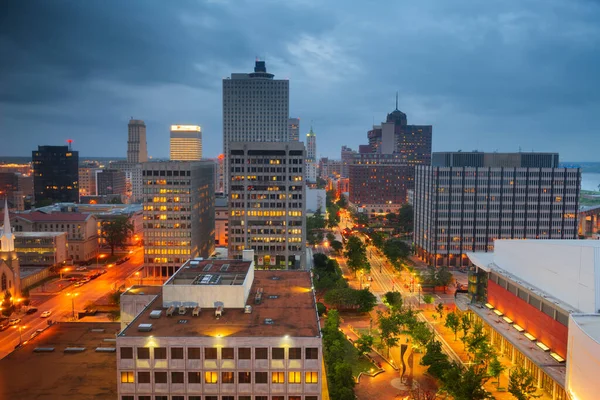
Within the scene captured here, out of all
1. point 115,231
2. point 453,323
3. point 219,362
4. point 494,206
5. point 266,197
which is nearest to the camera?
point 219,362

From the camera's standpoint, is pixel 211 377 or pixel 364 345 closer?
pixel 211 377

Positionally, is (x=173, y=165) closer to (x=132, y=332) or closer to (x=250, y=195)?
(x=250, y=195)

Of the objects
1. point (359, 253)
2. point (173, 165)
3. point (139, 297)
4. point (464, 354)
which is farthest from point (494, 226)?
point (139, 297)

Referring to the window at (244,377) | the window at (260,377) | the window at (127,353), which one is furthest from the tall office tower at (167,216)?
the window at (260,377)

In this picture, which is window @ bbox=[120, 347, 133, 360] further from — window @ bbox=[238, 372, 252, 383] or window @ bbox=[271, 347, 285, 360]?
window @ bbox=[271, 347, 285, 360]

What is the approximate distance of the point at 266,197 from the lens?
147 meters

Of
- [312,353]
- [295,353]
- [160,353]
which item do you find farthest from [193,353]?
[312,353]

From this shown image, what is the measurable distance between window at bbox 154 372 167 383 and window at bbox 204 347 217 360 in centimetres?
510

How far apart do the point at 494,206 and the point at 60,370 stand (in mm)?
135526

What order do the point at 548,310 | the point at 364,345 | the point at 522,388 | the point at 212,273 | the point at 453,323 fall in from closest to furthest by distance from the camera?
the point at 522,388
the point at 548,310
the point at 212,273
the point at 364,345
the point at 453,323

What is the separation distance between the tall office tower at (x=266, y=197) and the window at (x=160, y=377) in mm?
89652

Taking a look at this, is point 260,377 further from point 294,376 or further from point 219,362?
point 219,362

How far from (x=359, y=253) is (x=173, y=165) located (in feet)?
194

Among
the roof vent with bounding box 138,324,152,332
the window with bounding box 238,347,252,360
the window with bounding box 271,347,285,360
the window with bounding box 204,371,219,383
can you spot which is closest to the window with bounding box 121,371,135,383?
the roof vent with bounding box 138,324,152,332
